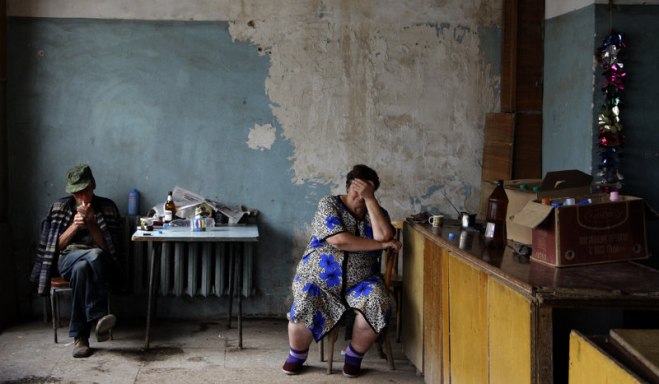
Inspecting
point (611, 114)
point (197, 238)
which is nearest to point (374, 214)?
point (197, 238)

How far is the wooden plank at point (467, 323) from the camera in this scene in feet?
10.3

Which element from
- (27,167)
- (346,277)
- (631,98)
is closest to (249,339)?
(346,277)

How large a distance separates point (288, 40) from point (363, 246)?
1999mm

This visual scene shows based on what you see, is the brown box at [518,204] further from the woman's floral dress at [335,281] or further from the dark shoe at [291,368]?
the dark shoe at [291,368]

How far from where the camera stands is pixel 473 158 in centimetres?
585

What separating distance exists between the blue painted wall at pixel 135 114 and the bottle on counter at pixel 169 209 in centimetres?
19

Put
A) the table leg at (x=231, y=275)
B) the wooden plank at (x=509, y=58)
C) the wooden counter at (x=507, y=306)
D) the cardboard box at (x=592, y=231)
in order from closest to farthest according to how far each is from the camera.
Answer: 1. the wooden counter at (x=507, y=306)
2. the cardboard box at (x=592, y=231)
3. the table leg at (x=231, y=275)
4. the wooden plank at (x=509, y=58)

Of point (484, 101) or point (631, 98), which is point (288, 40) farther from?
point (631, 98)

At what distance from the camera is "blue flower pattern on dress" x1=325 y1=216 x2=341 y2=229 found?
454 centimetres

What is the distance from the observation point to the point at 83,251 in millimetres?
5109

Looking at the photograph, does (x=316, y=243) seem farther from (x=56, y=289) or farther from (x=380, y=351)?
(x=56, y=289)

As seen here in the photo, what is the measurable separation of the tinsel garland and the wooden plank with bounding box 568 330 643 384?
2.48 meters

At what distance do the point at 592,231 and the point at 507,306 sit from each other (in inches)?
18.6

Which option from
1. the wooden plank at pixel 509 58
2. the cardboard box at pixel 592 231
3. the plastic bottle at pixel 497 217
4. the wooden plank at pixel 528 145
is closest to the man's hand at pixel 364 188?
the plastic bottle at pixel 497 217
